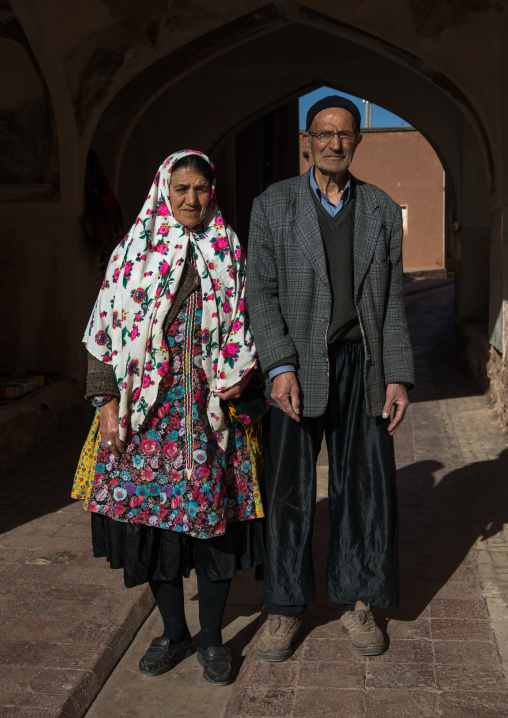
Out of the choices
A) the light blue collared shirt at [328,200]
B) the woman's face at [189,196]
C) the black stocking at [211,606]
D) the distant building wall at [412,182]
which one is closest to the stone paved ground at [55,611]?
the black stocking at [211,606]

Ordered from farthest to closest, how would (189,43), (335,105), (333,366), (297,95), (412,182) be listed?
(412,182), (297,95), (189,43), (333,366), (335,105)

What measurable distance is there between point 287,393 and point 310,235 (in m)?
0.53

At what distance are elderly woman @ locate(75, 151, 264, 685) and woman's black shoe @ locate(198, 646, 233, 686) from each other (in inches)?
10.0

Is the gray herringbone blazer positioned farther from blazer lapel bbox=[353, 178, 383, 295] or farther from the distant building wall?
the distant building wall

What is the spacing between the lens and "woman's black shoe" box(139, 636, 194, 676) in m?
2.87

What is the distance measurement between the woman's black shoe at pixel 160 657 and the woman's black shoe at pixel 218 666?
0.41 feet

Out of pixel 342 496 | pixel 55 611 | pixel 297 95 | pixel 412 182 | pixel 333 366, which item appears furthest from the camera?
pixel 412 182

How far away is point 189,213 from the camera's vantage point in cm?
269

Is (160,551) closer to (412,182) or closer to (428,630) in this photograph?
(428,630)

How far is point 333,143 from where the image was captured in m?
2.64

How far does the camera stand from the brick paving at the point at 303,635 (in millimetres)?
2604

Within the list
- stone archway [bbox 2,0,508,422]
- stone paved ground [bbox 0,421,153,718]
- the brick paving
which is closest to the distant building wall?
stone archway [bbox 2,0,508,422]

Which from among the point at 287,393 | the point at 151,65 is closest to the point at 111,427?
the point at 287,393

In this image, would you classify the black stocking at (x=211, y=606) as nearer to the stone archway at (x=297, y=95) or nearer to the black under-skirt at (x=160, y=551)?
the black under-skirt at (x=160, y=551)
